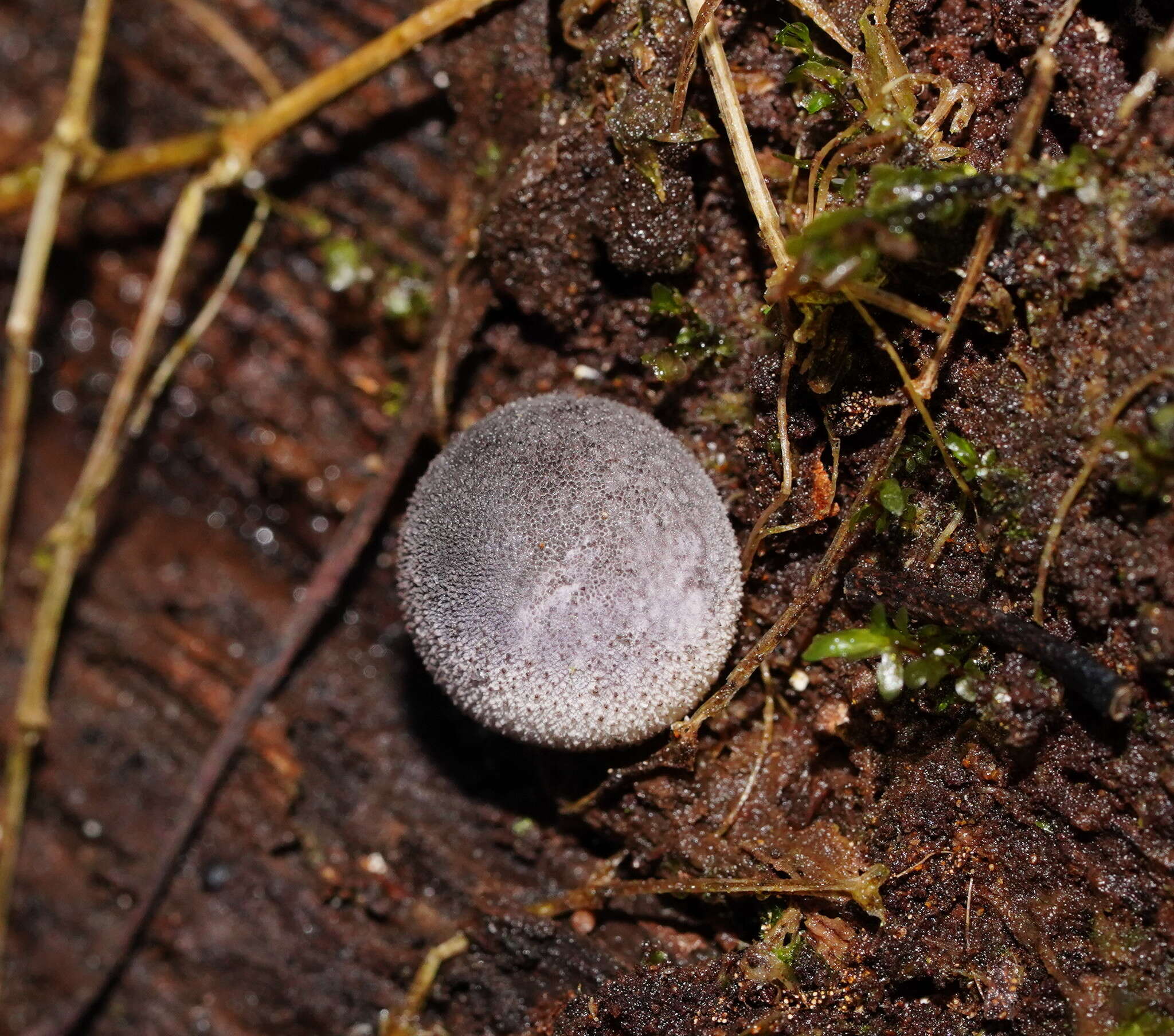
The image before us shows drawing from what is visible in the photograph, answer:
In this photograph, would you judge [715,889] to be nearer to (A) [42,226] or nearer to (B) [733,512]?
(B) [733,512]

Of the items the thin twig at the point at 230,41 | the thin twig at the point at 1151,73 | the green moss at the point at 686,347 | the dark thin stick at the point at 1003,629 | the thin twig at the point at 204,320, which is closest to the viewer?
the thin twig at the point at 1151,73

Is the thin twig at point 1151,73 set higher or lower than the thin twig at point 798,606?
higher

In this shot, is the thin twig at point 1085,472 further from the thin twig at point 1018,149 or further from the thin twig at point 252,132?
the thin twig at point 252,132

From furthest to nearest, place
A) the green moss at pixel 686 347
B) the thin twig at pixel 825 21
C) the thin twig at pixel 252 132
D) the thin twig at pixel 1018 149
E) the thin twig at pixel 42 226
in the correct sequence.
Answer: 1. the thin twig at pixel 42 226
2. the thin twig at pixel 252 132
3. the green moss at pixel 686 347
4. the thin twig at pixel 825 21
5. the thin twig at pixel 1018 149

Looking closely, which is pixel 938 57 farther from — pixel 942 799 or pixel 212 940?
pixel 212 940

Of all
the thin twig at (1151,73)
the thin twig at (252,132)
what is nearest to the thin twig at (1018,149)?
the thin twig at (1151,73)

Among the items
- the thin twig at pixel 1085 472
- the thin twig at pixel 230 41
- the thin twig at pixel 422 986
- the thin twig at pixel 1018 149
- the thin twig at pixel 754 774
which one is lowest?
the thin twig at pixel 422 986

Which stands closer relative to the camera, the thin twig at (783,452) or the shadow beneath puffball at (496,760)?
the thin twig at (783,452)
